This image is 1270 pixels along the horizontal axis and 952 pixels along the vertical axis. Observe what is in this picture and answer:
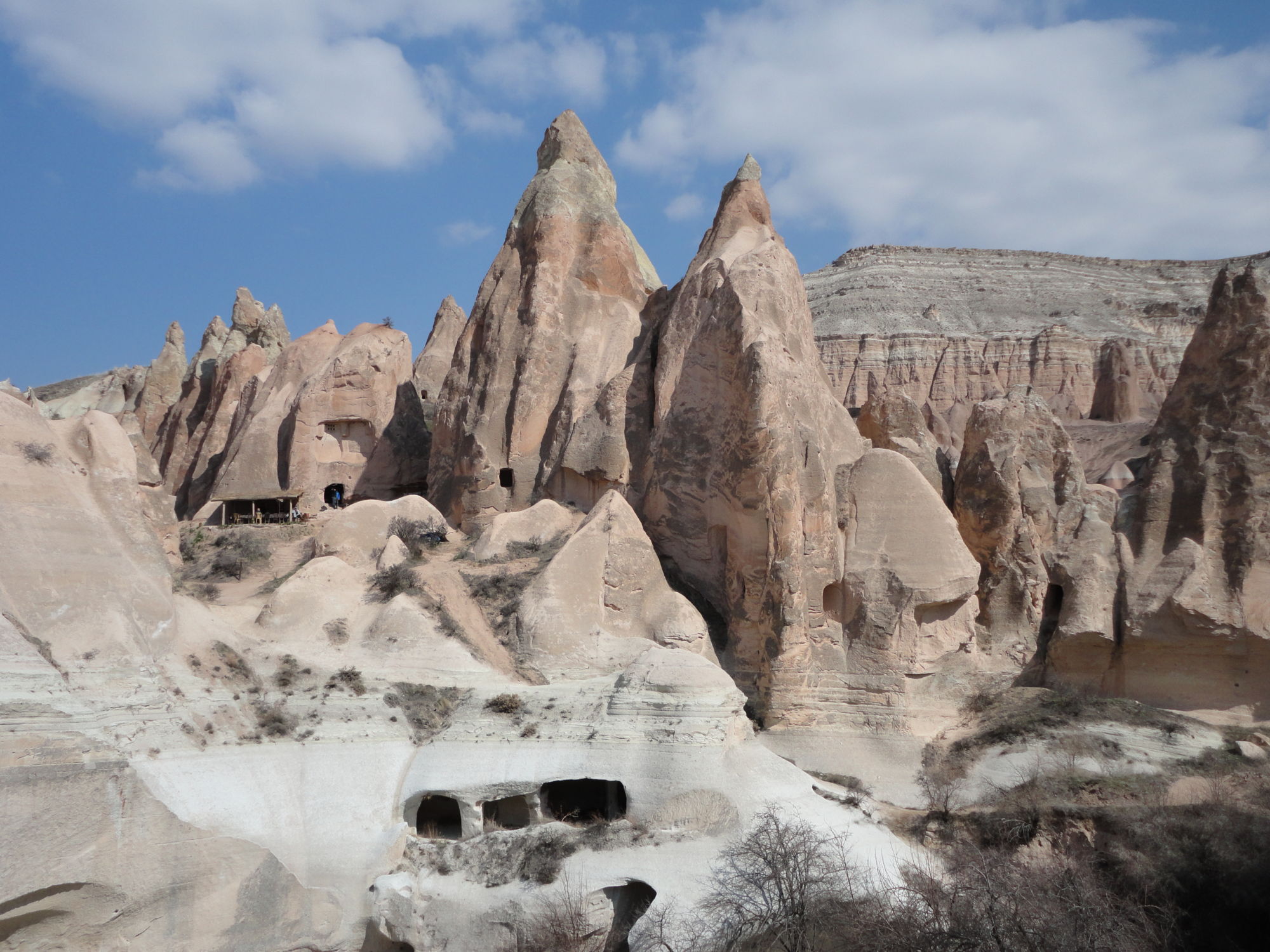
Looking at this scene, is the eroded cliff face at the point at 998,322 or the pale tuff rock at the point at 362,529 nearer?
the pale tuff rock at the point at 362,529

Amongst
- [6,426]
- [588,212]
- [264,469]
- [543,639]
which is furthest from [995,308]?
[6,426]

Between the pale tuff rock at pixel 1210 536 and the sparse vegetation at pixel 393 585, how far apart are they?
48.9 ft

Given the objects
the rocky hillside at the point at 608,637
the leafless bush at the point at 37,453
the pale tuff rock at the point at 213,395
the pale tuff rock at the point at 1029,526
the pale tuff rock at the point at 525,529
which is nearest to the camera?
the rocky hillside at the point at 608,637

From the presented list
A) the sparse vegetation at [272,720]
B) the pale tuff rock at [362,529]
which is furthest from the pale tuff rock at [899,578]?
the sparse vegetation at [272,720]

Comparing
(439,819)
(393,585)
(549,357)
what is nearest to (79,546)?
(393,585)

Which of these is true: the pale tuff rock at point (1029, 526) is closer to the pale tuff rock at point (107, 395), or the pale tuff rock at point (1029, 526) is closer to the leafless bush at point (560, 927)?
the leafless bush at point (560, 927)

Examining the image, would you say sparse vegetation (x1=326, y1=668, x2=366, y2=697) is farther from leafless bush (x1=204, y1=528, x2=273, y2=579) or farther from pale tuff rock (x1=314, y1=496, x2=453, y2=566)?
leafless bush (x1=204, y1=528, x2=273, y2=579)

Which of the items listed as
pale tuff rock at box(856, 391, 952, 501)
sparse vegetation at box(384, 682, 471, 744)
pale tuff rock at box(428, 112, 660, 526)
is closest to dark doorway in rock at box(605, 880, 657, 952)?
sparse vegetation at box(384, 682, 471, 744)

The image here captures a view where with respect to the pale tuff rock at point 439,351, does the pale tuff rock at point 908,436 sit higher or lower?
lower

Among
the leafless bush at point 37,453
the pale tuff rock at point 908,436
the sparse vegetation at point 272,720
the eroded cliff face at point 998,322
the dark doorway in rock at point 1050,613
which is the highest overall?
the eroded cliff face at point 998,322

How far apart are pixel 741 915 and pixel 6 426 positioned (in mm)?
13765

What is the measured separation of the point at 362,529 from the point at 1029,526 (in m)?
15.6

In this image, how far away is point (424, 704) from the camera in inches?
746

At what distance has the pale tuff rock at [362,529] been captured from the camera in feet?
76.2
